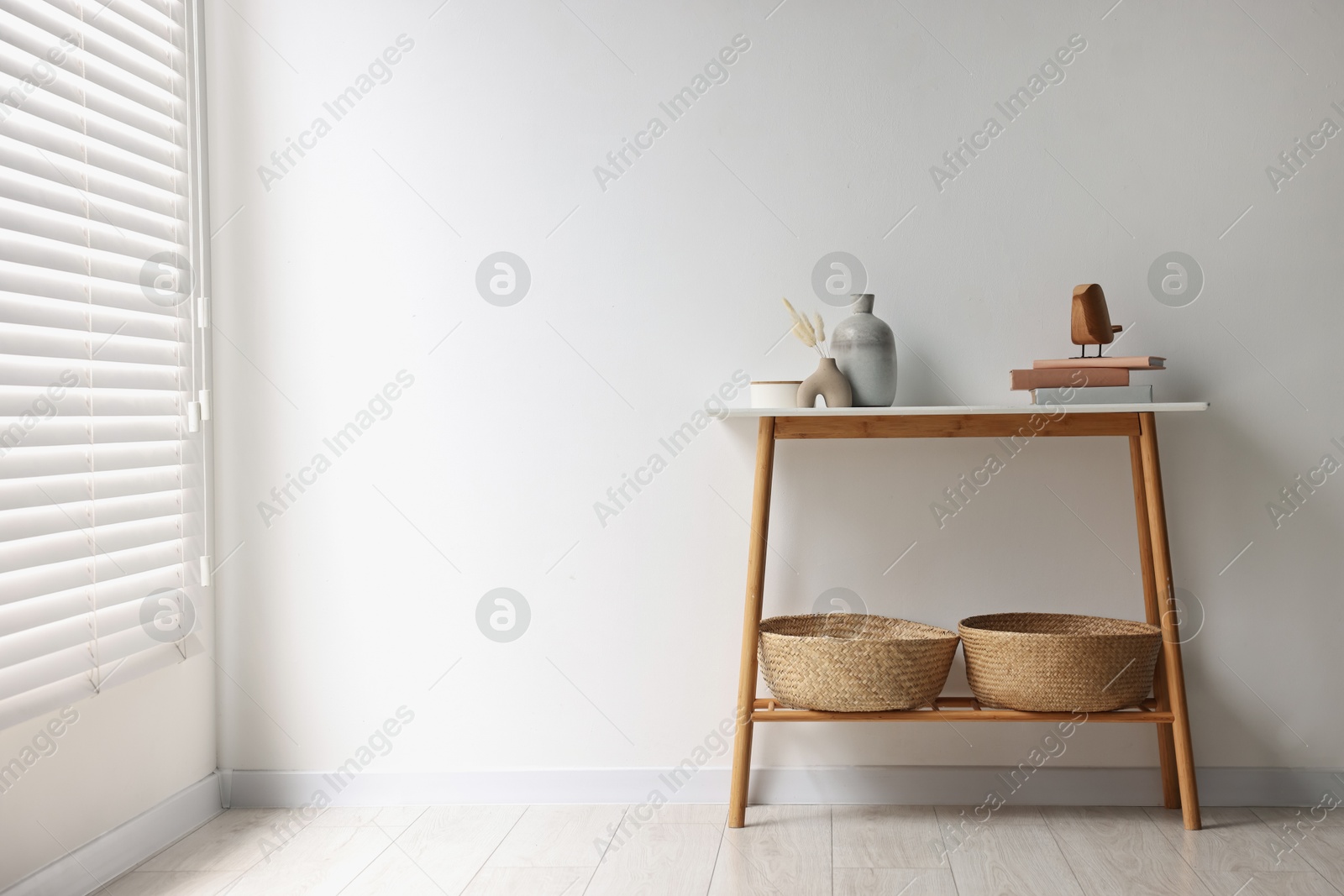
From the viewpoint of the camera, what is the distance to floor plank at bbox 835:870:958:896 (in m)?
1.75

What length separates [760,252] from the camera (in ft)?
7.23

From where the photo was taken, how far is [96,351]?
6.07 ft

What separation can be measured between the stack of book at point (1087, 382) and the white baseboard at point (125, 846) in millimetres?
1900

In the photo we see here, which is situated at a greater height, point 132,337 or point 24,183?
point 24,183

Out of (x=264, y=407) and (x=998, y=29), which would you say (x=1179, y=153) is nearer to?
(x=998, y=29)

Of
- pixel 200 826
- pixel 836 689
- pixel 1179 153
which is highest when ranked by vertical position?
pixel 1179 153

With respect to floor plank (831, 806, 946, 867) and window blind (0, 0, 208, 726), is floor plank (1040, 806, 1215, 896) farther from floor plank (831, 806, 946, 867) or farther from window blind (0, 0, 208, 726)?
window blind (0, 0, 208, 726)

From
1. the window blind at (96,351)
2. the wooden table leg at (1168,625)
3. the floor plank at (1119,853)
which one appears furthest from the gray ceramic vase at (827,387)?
the window blind at (96,351)

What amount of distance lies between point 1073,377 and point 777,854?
3.55 feet

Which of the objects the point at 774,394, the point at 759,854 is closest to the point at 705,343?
the point at 774,394

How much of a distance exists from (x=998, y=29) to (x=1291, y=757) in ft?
5.47

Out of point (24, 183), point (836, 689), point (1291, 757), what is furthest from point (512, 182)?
point (1291, 757)

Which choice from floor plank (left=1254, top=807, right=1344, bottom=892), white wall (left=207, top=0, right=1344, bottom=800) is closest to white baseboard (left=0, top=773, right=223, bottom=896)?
white wall (left=207, top=0, right=1344, bottom=800)

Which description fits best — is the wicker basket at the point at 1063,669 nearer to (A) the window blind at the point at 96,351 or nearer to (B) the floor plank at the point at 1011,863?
(B) the floor plank at the point at 1011,863
